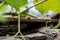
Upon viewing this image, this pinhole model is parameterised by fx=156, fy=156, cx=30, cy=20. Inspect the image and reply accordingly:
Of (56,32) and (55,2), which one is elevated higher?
(55,2)

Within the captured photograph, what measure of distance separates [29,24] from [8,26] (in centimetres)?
10

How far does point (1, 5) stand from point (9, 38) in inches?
4.6

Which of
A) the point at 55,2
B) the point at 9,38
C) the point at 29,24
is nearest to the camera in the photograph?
the point at 55,2

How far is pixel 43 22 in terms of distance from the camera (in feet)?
2.15

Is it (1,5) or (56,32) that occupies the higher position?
(1,5)

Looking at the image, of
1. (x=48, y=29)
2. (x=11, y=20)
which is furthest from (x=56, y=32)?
(x=11, y=20)

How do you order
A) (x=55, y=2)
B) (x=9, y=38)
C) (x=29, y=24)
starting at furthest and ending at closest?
(x=29, y=24) → (x=9, y=38) → (x=55, y=2)

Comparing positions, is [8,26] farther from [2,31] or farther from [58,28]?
[58,28]

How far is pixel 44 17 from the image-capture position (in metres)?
0.67

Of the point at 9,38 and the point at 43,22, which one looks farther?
the point at 43,22

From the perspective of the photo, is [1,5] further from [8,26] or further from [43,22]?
[43,22]

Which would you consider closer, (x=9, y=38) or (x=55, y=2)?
(x=55, y=2)

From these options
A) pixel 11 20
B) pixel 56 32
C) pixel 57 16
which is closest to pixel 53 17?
pixel 57 16

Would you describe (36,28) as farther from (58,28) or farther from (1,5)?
(1,5)
